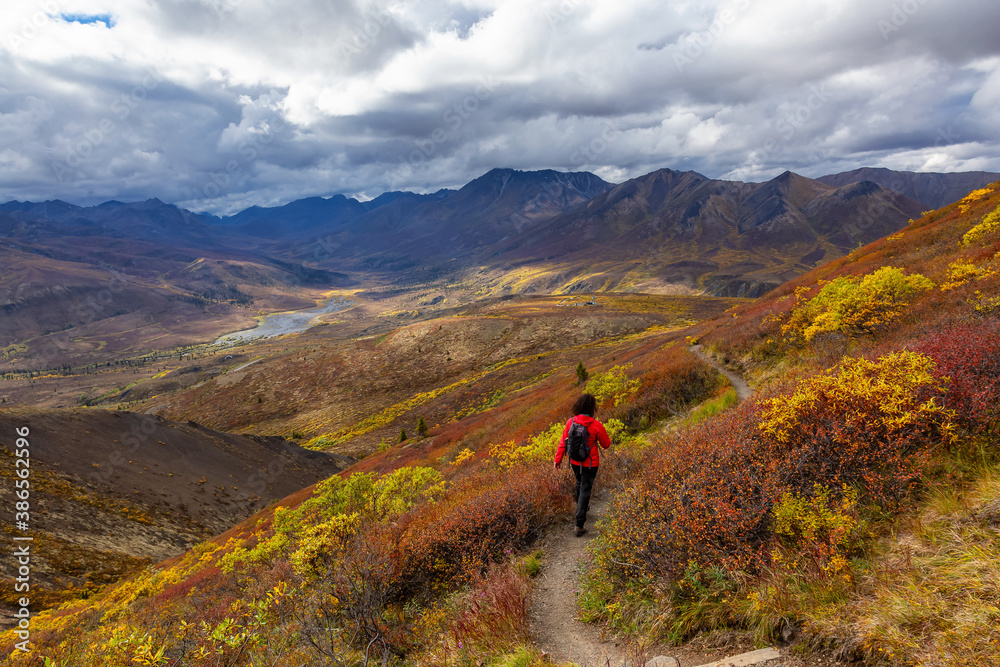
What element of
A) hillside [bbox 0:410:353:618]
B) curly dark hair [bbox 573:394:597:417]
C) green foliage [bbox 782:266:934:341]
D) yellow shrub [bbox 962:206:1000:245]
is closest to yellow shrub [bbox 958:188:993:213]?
yellow shrub [bbox 962:206:1000:245]

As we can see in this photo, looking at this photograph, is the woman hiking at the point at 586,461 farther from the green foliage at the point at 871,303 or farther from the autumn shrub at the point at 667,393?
the green foliage at the point at 871,303

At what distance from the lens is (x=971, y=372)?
5.45m

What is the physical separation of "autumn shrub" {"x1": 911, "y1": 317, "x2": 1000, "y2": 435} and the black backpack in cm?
484

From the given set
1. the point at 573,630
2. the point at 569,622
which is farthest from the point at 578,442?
the point at 573,630

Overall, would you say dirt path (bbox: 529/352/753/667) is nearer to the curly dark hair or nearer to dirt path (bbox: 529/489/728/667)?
dirt path (bbox: 529/489/728/667)

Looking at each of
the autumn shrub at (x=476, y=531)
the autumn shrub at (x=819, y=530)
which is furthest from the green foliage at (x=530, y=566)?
the autumn shrub at (x=819, y=530)

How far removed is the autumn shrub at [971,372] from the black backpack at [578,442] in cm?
484

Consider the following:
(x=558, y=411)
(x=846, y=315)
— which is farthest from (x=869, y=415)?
(x=558, y=411)

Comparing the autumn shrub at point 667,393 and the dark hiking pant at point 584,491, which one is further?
the autumn shrub at point 667,393

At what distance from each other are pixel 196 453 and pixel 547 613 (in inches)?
1746

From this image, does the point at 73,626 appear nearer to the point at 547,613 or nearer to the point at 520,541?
the point at 520,541

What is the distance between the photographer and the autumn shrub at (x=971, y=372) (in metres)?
4.86

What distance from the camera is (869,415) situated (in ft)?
17.5

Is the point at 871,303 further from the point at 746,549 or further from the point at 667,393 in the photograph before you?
the point at 746,549
